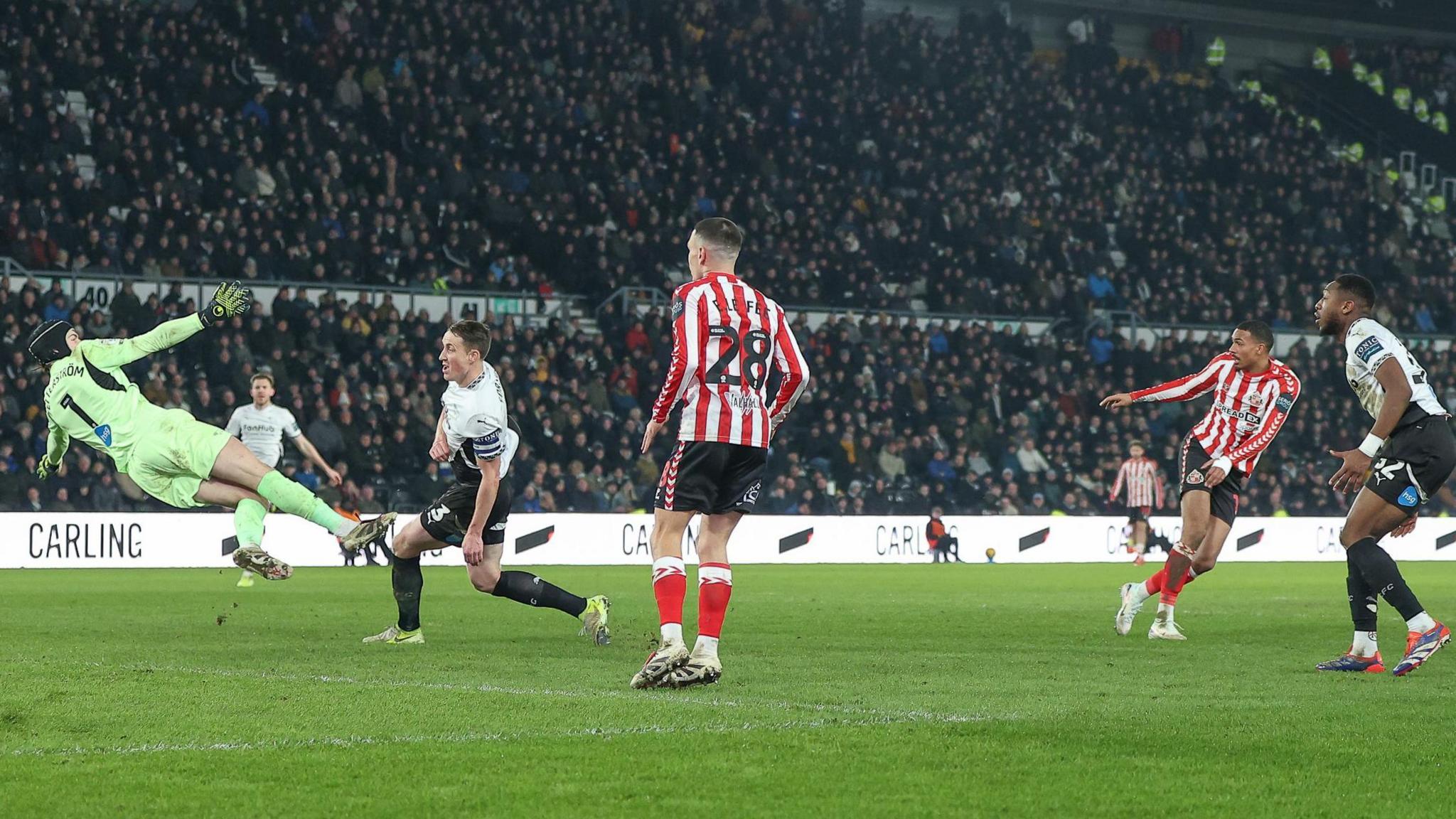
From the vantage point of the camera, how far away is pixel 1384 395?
9055 mm

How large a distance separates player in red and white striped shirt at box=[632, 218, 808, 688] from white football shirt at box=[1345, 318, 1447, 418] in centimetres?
318

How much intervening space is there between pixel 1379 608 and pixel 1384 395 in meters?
6.55

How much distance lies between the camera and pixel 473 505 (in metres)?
10.3

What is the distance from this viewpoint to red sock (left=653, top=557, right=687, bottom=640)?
25.7 ft

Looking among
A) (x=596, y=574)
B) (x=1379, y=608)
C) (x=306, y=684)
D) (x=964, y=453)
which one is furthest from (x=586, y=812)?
(x=964, y=453)

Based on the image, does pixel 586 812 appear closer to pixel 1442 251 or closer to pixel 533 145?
pixel 533 145

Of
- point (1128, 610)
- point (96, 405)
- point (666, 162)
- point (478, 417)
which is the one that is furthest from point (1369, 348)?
point (666, 162)

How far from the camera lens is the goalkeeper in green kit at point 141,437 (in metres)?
12.4

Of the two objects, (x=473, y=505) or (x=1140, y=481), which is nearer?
(x=473, y=505)

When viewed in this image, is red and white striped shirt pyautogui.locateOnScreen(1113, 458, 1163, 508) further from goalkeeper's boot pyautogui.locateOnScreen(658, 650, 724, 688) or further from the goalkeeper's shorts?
goalkeeper's boot pyautogui.locateOnScreen(658, 650, 724, 688)

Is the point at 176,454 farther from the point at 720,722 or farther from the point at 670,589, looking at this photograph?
the point at 720,722

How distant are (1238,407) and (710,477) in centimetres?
569

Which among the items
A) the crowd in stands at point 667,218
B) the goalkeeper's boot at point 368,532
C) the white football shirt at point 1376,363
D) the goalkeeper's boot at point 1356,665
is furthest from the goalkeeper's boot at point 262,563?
→ the crowd in stands at point 667,218

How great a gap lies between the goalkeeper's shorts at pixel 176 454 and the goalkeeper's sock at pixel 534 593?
303 cm
